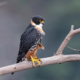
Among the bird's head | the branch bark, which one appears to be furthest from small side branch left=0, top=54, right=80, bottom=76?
the bird's head

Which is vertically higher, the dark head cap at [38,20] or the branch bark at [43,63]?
the dark head cap at [38,20]

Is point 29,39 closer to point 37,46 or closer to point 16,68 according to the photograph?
point 37,46

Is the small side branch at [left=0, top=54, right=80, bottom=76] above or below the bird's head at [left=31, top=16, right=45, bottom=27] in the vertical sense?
below

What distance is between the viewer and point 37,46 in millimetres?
1110

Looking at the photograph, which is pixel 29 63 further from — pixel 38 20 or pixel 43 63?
pixel 38 20

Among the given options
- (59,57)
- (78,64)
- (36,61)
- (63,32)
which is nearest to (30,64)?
(36,61)

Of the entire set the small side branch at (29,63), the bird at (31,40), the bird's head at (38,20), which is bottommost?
the small side branch at (29,63)

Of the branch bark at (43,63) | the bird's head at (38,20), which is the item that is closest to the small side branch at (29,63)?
the branch bark at (43,63)

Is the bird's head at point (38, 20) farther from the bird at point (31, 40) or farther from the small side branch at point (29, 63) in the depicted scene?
the small side branch at point (29, 63)

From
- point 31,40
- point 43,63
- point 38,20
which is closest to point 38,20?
point 38,20

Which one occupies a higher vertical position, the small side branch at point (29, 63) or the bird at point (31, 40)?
the bird at point (31, 40)

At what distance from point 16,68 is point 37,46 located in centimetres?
16

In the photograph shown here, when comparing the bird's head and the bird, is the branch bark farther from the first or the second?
the bird's head

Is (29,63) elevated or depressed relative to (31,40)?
depressed
